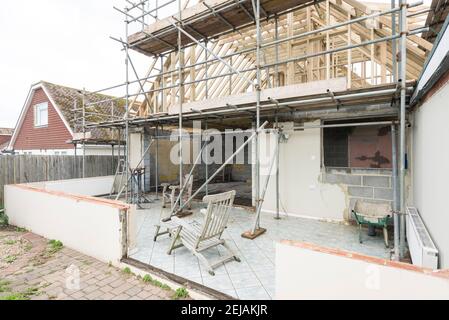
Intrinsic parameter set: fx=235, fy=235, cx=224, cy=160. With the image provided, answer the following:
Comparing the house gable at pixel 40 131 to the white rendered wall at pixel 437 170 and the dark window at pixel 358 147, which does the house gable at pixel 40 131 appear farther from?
the white rendered wall at pixel 437 170

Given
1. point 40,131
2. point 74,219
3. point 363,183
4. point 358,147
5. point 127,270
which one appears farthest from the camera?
point 40,131

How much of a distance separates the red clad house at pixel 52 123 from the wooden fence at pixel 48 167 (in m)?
1.38

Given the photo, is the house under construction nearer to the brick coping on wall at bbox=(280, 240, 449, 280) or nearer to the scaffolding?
the scaffolding

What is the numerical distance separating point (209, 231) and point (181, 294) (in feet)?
3.02

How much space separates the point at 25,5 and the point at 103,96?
6282 mm

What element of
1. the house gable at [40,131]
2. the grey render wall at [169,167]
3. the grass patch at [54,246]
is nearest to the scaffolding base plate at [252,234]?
the grass patch at [54,246]

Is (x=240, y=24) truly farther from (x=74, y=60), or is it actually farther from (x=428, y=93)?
(x=74, y=60)

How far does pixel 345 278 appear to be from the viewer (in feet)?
5.93

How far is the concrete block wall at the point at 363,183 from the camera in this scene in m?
4.84

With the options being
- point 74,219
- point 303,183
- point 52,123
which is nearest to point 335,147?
point 303,183

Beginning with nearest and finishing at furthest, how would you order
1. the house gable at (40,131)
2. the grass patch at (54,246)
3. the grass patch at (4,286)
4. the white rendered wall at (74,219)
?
the grass patch at (4,286) → the white rendered wall at (74,219) → the grass patch at (54,246) → the house gable at (40,131)

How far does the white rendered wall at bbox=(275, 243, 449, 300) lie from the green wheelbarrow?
2.64 meters

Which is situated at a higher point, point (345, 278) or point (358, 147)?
point (358, 147)

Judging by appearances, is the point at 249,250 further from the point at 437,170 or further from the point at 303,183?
the point at 437,170
